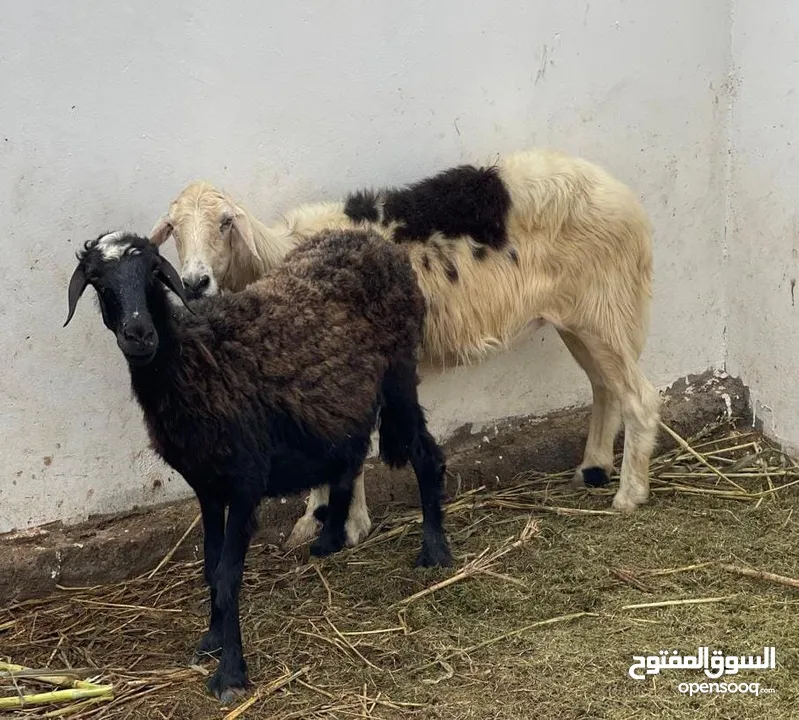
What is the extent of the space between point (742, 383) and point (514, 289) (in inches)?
69.6

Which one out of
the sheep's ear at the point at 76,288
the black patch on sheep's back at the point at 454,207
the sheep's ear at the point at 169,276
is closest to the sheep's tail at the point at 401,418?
the black patch on sheep's back at the point at 454,207

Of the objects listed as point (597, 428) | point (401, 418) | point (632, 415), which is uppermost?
point (401, 418)

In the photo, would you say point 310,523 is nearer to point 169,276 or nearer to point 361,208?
point 361,208

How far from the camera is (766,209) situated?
548cm

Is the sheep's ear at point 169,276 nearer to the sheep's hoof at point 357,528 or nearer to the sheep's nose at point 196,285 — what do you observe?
the sheep's nose at point 196,285

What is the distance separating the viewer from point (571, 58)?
5273mm

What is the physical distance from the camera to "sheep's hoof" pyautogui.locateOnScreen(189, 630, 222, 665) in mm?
3824

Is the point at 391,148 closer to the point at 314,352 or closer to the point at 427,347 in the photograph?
the point at 427,347

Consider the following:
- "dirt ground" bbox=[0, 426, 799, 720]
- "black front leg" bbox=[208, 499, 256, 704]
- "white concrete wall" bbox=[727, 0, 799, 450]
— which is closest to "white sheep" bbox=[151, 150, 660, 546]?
"dirt ground" bbox=[0, 426, 799, 720]

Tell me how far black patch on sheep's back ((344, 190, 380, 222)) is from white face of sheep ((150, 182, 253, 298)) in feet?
1.66

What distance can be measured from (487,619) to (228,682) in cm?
106

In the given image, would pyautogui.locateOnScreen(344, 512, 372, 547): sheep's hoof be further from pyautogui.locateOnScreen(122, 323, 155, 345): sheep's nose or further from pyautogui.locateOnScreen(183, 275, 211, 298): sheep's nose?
pyautogui.locateOnScreen(122, 323, 155, 345): sheep's nose

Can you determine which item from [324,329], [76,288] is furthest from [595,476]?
[76,288]

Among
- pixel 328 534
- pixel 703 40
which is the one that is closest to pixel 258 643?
pixel 328 534
